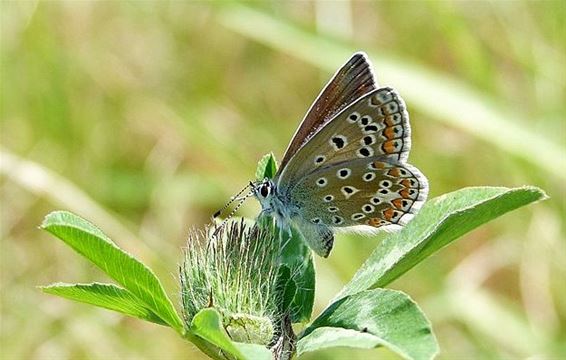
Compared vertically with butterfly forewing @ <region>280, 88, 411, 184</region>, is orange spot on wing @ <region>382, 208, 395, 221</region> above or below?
below

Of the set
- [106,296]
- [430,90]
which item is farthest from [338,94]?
[430,90]

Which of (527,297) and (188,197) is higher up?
(188,197)

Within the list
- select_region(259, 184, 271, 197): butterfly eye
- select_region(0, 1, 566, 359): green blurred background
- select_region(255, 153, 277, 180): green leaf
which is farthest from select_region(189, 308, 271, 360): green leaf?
select_region(0, 1, 566, 359): green blurred background

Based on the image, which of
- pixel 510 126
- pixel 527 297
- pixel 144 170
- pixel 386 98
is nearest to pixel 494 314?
pixel 527 297

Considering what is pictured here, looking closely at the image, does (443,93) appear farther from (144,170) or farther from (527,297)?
(144,170)

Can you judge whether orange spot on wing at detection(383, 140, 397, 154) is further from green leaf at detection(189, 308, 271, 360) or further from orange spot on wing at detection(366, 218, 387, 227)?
green leaf at detection(189, 308, 271, 360)
